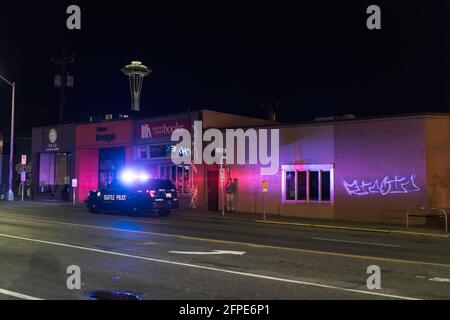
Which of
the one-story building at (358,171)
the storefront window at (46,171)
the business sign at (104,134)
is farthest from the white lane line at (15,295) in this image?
the storefront window at (46,171)

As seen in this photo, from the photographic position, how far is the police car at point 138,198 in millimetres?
24547

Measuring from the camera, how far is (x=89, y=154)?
122 ft

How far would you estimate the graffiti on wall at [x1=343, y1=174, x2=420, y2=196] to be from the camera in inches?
904

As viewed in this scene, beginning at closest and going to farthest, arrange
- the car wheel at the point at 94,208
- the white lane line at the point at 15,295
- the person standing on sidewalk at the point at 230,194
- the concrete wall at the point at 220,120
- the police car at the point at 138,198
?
the white lane line at the point at 15,295 < the police car at the point at 138,198 < the car wheel at the point at 94,208 < the person standing on sidewalk at the point at 230,194 < the concrete wall at the point at 220,120

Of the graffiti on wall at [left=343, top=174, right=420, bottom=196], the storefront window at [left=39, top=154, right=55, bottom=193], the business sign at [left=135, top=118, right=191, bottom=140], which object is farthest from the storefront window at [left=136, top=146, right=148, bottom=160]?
the graffiti on wall at [left=343, top=174, right=420, bottom=196]

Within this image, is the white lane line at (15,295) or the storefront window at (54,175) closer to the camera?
the white lane line at (15,295)

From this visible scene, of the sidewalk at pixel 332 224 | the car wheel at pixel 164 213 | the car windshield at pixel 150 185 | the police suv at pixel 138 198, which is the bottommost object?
the sidewalk at pixel 332 224

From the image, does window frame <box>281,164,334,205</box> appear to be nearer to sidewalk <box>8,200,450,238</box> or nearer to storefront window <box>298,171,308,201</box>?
storefront window <box>298,171,308,201</box>

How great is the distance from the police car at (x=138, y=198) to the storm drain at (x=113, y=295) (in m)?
16.4

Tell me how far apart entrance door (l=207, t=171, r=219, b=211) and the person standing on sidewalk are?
1.12 m

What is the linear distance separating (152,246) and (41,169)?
96.8ft

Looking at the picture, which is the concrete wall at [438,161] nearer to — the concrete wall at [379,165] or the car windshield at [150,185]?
the concrete wall at [379,165]
